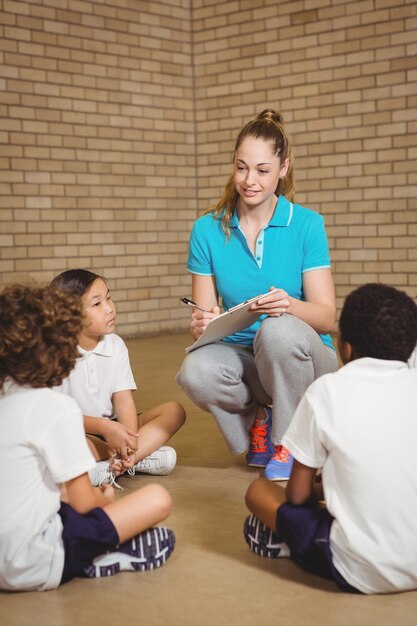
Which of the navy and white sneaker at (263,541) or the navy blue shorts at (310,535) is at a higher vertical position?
the navy blue shorts at (310,535)

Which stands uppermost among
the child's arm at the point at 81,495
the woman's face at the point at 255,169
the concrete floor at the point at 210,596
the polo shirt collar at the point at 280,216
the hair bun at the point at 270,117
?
the hair bun at the point at 270,117

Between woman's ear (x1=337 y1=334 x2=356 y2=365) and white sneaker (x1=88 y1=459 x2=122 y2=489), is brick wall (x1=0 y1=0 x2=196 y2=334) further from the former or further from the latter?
woman's ear (x1=337 y1=334 x2=356 y2=365)

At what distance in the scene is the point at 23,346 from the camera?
1.95 metres

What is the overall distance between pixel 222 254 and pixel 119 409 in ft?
2.42

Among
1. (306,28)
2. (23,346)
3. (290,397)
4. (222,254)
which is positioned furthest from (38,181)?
(23,346)

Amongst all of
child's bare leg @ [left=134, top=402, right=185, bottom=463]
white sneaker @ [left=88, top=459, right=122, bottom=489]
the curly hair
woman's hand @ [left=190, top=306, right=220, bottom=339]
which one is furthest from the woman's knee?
the curly hair

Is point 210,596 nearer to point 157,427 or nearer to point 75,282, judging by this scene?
point 157,427

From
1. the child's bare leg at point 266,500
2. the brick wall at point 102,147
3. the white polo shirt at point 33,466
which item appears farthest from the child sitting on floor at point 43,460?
the brick wall at point 102,147

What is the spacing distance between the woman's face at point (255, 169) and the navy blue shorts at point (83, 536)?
1467 mm

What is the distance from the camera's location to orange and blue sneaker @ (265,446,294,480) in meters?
2.90

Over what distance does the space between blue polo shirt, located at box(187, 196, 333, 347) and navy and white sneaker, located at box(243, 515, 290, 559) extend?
1.06 m

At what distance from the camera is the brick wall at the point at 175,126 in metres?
6.66

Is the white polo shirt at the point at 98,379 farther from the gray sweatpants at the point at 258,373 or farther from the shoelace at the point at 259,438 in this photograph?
the shoelace at the point at 259,438

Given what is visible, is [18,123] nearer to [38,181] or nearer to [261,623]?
[38,181]
